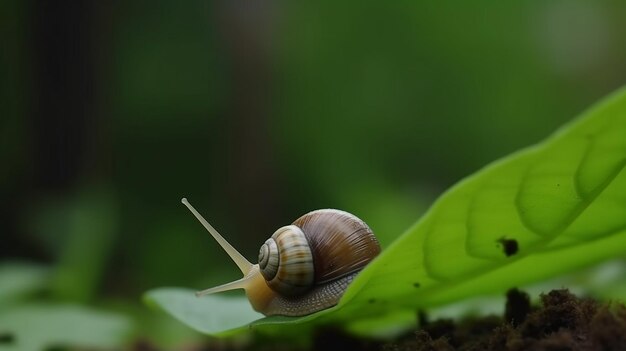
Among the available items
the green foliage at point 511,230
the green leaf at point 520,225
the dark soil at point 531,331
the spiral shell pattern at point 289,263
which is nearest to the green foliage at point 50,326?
the green foliage at point 511,230

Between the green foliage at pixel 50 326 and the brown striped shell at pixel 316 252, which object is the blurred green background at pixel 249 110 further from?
the brown striped shell at pixel 316 252

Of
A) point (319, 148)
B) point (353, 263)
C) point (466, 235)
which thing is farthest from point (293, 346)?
point (319, 148)

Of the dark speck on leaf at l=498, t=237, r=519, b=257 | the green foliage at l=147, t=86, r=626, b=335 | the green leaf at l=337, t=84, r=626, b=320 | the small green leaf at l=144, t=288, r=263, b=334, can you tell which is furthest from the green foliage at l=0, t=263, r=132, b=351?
the dark speck on leaf at l=498, t=237, r=519, b=257

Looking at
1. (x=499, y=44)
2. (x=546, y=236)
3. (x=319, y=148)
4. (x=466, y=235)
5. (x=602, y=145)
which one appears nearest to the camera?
(x=602, y=145)

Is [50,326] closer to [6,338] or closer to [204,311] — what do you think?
[6,338]

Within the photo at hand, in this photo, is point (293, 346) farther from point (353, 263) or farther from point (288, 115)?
point (288, 115)
